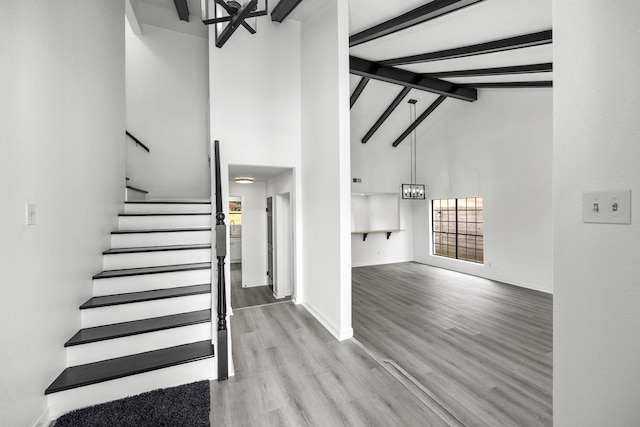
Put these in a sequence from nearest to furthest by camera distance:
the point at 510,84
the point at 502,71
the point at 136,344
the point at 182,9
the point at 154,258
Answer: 1. the point at 136,344
2. the point at 154,258
3. the point at 182,9
4. the point at 502,71
5. the point at 510,84

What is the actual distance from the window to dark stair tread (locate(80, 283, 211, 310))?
6.28 m

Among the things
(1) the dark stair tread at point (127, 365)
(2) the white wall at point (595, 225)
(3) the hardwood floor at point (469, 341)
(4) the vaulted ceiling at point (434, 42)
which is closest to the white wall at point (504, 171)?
(4) the vaulted ceiling at point (434, 42)

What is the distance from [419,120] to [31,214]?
7378 mm

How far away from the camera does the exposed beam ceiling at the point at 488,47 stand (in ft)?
11.0

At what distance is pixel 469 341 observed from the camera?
10.6ft

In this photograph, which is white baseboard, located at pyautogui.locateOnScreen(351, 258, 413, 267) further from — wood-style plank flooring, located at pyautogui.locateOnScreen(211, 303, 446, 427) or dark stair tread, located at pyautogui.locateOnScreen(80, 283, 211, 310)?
dark stair tread, located at pyautogui.locateOnScreen(80, 283, 211, 310)

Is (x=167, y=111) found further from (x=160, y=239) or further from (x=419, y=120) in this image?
(x=419, y=120)

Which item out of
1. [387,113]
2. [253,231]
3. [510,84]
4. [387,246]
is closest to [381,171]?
[387,113]

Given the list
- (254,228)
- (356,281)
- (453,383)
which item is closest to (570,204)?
(453,383)

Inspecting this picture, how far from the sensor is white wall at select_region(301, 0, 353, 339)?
121 inches

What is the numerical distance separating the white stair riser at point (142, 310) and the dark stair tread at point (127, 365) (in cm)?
32

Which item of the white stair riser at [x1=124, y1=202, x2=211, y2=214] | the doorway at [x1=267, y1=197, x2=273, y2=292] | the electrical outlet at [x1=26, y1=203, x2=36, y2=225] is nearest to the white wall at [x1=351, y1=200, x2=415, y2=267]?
the doorway at [x1=267, y1=197, x2=273, y2=292]

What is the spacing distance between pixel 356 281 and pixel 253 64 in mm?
4502

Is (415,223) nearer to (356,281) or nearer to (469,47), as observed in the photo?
(356,281)
